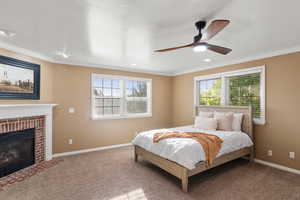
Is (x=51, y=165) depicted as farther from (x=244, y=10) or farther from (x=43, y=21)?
(x=244, y=10)

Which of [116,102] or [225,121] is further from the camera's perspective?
[116,102]

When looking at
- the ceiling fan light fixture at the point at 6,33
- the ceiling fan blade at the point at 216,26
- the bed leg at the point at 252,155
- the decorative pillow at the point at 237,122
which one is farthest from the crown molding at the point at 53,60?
the bed leg at the point at 252,155

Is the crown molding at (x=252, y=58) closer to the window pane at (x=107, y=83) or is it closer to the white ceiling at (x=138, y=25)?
the white ceiling at (x=138, y=25)

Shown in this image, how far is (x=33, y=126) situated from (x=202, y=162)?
3.54 metres

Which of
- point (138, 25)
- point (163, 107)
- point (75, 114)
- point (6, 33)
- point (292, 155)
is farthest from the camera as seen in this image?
point (163, 107)

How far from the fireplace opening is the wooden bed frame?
2.27 m

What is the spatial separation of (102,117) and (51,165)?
1639 millimetres

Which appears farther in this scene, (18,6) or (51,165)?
(51,165)

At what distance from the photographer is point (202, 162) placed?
8.43ft

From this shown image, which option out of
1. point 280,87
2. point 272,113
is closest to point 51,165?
point 272,113

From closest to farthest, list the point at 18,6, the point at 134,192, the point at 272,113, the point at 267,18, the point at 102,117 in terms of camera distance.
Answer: the point at 18,6 → the point at 267,18 → the point at 134,192 → the point at 272,113 → the point at 102,117

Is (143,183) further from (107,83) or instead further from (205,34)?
(107,83)

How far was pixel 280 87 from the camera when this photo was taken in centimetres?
321

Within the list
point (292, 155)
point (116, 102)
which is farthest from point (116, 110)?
point (292, 155)
